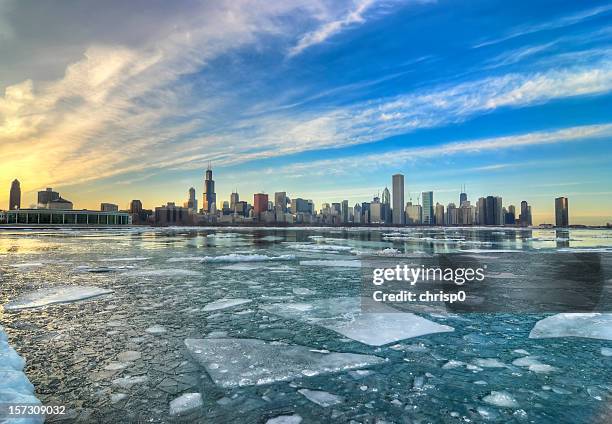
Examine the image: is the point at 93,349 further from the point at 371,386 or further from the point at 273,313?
the point at 371,386

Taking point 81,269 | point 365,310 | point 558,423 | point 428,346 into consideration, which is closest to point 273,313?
point 365,310

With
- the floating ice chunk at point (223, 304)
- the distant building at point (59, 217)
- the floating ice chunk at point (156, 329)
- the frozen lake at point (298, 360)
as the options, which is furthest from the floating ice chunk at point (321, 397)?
the distant building at point (59, 217)

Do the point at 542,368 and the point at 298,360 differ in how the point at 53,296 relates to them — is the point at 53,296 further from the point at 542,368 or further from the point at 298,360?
the point at 542,368

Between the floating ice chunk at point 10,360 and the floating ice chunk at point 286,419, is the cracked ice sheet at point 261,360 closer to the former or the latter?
the floating ice chunk at point 286,419

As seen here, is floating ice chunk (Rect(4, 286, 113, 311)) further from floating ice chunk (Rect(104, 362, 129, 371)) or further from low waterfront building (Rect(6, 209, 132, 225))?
low waterfront building (Rect(6, 209, 132, 225))

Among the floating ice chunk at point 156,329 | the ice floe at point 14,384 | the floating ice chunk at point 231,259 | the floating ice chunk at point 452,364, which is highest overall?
the ice floe at point 14,384
